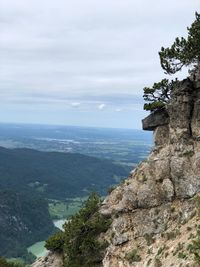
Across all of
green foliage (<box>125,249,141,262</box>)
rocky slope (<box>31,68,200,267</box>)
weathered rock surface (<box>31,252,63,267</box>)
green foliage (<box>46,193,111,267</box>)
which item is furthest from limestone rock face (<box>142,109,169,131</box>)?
weathered rock surface (<box>31,252,63,267</box>)

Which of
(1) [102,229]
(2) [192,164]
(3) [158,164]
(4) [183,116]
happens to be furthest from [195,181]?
(1) [102,229]

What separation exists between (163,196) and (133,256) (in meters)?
8.69

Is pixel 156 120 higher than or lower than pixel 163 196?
higher

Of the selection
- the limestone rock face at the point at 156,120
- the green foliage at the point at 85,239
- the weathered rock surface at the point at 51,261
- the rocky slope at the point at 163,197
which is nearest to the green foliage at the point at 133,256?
the rocky slope at the point at 163,197

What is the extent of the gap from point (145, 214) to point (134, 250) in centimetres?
559

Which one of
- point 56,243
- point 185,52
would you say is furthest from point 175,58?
point 56,243

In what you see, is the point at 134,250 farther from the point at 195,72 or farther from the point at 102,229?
the point at 195,72

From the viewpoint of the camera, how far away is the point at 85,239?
5662 cm

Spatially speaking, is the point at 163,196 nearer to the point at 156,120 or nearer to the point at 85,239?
the point at 85,239

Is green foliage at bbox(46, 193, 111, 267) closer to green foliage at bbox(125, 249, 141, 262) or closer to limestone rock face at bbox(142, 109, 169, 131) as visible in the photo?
green foliage at bbox(125, 249, 141, 262)

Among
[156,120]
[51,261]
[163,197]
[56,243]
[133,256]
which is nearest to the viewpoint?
[133,256]

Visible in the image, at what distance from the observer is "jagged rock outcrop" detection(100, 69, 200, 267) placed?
48062 millimetres

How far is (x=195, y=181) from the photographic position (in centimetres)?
5119

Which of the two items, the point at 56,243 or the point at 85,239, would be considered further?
the point at 56,243
